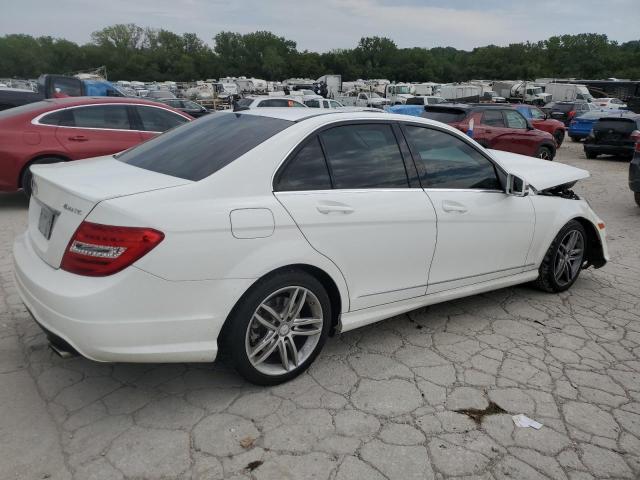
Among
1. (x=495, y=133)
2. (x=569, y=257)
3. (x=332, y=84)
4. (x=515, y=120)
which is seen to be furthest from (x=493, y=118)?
(x=332, y=84)

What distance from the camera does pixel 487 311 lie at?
4.35 metres

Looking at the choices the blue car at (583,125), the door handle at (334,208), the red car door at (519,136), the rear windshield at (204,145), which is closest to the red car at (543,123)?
the blue car at (583,125)

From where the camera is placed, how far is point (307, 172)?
303cm

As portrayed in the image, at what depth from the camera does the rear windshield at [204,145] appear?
291 cm

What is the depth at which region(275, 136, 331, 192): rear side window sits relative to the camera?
2.92 meters

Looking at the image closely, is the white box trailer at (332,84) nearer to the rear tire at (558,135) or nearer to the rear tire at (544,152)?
the rear tire at (558,135)

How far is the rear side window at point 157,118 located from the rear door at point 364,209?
5377mm

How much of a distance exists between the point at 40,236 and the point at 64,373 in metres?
0.85

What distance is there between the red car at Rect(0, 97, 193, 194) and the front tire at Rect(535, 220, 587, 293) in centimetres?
587

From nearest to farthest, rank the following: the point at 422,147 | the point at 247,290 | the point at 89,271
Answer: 1. the point at 89,271
2. the point at 247,290
3. the point at 422,147

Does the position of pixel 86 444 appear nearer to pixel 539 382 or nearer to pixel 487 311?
pixel 539 382

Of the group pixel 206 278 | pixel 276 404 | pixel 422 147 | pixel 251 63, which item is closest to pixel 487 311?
pixel 422 147

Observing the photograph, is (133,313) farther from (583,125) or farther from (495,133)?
(583,125)

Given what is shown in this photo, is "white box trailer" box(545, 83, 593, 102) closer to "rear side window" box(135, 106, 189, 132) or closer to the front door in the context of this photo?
"rear side window" box(135, 106, 189, 132)
